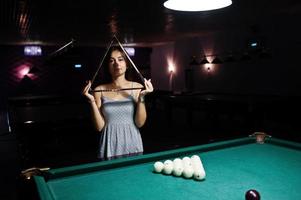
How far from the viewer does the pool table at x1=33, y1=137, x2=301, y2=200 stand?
4.96 feet

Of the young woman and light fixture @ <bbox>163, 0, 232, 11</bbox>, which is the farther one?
the young woman

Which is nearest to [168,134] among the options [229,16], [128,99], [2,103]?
[229,16]

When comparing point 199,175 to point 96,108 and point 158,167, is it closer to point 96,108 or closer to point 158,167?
point 158,167

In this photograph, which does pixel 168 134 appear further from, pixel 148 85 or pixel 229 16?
pixel 148 85

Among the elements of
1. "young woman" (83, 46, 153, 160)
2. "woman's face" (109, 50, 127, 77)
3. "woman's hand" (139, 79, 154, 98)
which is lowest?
"young woman" (83, 46, 153, 160)

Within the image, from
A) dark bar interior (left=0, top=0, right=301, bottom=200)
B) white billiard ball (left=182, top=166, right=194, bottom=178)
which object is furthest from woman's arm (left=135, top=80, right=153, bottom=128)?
white billiard ball (left=182, top=166, right=194, bottom=178)

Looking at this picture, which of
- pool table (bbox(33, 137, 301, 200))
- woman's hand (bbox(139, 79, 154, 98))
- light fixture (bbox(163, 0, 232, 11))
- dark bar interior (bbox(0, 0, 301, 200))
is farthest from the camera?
dark bar interior (bbox(0, 0, 301, 200))

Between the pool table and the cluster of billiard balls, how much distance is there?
0.10ft

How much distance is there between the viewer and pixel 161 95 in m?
8.75

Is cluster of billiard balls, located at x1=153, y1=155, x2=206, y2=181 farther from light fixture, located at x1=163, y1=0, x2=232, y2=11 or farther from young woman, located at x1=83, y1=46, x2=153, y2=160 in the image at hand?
light fixture, located at x1=163, y1=0, x2=232, y2=11

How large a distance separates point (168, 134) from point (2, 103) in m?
8.04

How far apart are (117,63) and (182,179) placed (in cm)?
141

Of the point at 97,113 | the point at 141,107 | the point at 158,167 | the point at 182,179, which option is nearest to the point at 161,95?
the point at 141,107

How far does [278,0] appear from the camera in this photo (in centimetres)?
554
